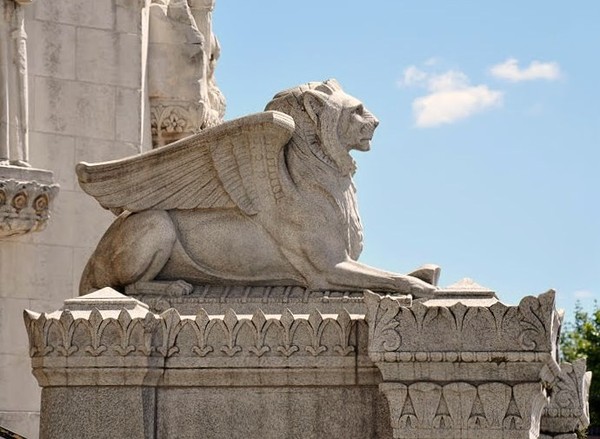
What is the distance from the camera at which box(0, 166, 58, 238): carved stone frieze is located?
67.8 ft

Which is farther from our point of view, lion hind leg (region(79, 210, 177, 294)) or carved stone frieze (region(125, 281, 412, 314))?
lion hind leg (region(79, 210, 177, 294))

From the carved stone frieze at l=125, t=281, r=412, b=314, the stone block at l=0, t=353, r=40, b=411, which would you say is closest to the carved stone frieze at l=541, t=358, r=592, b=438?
the carved stone frieze at l=125, t=281, r=412, b=314

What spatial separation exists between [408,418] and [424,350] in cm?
56

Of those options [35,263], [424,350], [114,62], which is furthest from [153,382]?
[114,62]

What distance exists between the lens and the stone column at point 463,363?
13.2 m

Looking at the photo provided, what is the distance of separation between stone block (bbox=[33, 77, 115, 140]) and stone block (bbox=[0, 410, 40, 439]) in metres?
3.70

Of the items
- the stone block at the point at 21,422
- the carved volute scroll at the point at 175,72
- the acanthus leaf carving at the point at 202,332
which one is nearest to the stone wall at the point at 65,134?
the stone block at the point at 21,422

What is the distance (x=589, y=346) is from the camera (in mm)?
55656

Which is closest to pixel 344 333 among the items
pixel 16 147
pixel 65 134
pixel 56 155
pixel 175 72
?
pixel 16 147

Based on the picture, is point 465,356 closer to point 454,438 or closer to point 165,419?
point 454,438

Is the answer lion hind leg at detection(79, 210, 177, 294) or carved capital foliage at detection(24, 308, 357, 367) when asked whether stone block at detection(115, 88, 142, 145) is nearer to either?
lion hind leg at detection(79, 210, 177, 294)

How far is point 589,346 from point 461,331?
142 feet

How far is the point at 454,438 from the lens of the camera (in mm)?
13312

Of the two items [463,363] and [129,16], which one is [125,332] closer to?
[463,363]
